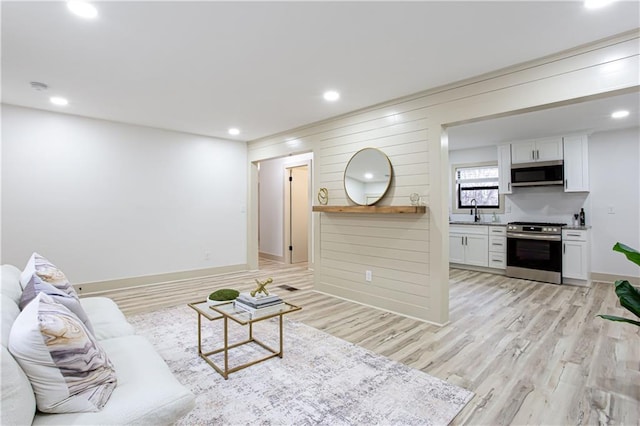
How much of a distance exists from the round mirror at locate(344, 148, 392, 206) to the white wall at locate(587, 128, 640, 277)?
13.4ft

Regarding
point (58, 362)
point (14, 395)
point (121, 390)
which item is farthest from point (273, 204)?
point (14, 395)

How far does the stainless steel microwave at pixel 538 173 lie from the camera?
17.7ft

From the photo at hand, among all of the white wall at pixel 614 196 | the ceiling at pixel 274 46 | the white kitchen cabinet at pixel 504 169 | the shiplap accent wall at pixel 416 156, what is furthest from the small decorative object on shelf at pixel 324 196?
the white wall at pixel 614 196

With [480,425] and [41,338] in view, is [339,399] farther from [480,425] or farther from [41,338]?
[41,338]

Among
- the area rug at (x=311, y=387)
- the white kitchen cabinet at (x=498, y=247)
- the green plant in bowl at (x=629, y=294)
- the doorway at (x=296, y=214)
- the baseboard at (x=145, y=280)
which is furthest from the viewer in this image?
the doorway at (x=296, y=214)

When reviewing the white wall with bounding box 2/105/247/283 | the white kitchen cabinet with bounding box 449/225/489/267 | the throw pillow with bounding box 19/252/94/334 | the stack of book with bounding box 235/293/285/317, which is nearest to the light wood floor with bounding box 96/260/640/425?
the white wall with bounding box 2/105/247/283

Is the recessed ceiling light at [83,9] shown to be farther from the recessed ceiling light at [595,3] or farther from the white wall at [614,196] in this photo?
the white wall at [614,196]

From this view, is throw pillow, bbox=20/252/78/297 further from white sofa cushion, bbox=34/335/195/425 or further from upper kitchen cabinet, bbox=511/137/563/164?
upper kitchen cabinet, bbox=511/137/563/164

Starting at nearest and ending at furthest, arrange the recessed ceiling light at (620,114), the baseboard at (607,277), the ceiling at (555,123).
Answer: the ceiling at (555,123) < the recessed ceiling light at (620,114) < the baseboard at (607,277)

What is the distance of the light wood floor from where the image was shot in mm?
2037

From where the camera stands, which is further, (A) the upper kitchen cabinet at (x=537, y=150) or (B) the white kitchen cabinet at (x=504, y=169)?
(B) the white kitchen cabinet at (x=504, y=169)

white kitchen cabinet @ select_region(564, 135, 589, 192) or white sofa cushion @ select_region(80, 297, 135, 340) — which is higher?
white kitchen cabinet @ select_region(564, 135, 589, 192)

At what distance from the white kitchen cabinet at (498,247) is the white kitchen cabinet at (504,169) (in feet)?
2.46

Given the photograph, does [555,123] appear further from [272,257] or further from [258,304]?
[272,257]
